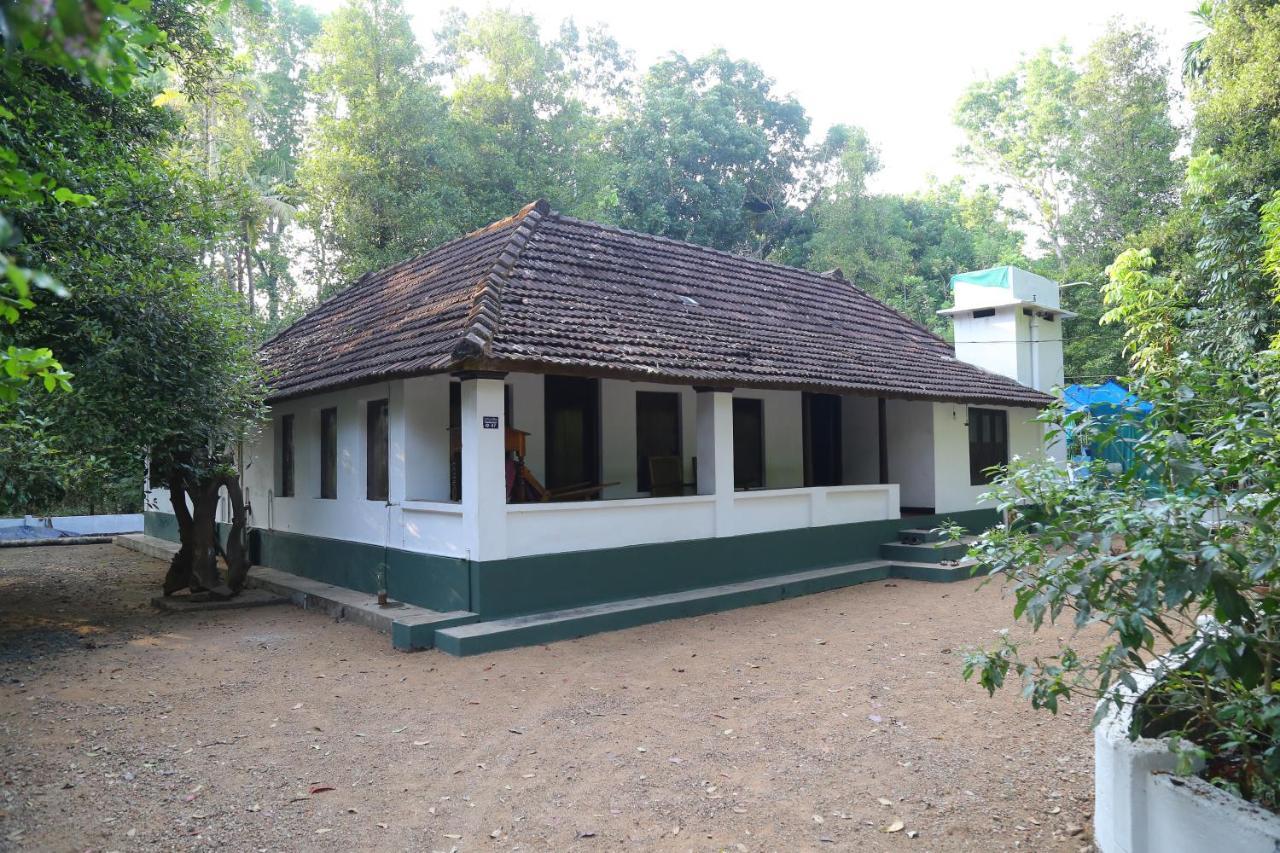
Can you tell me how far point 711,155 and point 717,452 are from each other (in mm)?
23180

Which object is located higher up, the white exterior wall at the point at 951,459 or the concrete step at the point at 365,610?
the white exterior wall at the point at 951,459

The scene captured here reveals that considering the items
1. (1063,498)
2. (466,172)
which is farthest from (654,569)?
(466,172)

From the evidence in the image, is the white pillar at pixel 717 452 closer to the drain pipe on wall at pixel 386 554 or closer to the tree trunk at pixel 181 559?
the drain pipe on wall at pixel 386 554

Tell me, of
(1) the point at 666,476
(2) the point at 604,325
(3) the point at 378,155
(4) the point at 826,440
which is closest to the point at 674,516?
(1) the point at 666,476

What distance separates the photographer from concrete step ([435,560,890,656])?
7.88m

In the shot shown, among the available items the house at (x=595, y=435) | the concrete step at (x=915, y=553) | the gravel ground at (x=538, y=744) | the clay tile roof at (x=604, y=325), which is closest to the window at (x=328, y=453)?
the house at (x=595, y=435)

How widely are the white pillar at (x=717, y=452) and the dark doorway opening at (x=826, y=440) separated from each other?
471cm

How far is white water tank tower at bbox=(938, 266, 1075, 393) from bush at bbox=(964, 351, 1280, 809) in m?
16.6

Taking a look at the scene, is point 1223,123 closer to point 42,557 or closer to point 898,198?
point 898,198

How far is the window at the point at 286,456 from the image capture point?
12.7 meters

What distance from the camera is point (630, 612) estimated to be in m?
8.89

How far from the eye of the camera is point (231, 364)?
9438mm

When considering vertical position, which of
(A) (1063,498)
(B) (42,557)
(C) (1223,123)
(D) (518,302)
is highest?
(C) (1223,123)

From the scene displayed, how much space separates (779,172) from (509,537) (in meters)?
27.6
